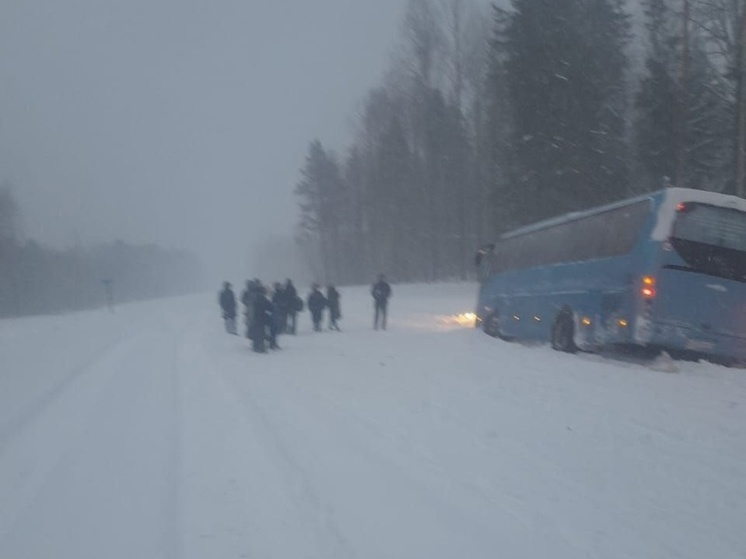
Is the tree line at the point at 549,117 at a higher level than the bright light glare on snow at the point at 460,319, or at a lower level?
higher

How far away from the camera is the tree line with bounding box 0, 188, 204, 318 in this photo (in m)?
74.6

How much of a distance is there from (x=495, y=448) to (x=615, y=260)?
837cm

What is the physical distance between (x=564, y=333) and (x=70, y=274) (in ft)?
299

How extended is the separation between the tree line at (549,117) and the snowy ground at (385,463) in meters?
16.9

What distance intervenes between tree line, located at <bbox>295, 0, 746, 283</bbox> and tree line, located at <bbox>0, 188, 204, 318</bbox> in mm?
23972

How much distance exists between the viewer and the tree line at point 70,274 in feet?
245

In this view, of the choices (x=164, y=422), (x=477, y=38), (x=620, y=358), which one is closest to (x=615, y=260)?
(x=620, y=358)

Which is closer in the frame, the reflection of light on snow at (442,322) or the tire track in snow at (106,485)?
the tire track in snow at (106,485)

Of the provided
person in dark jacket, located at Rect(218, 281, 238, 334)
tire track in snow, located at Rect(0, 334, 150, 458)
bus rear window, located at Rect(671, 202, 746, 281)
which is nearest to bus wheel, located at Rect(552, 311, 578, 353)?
bus rear window, located at Rect(671, 202, 746, 281)

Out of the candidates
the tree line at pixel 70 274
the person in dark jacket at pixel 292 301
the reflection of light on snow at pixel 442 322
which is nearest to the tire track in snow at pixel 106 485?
the person in dark jacket at pixel 292 301

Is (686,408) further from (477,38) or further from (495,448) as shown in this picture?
(477,38)

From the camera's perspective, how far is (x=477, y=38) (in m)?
51.6

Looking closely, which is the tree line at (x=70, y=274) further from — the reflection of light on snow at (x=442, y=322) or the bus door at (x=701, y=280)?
the bus door at (x=701, y=280)

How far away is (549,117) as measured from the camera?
36.0 meters
